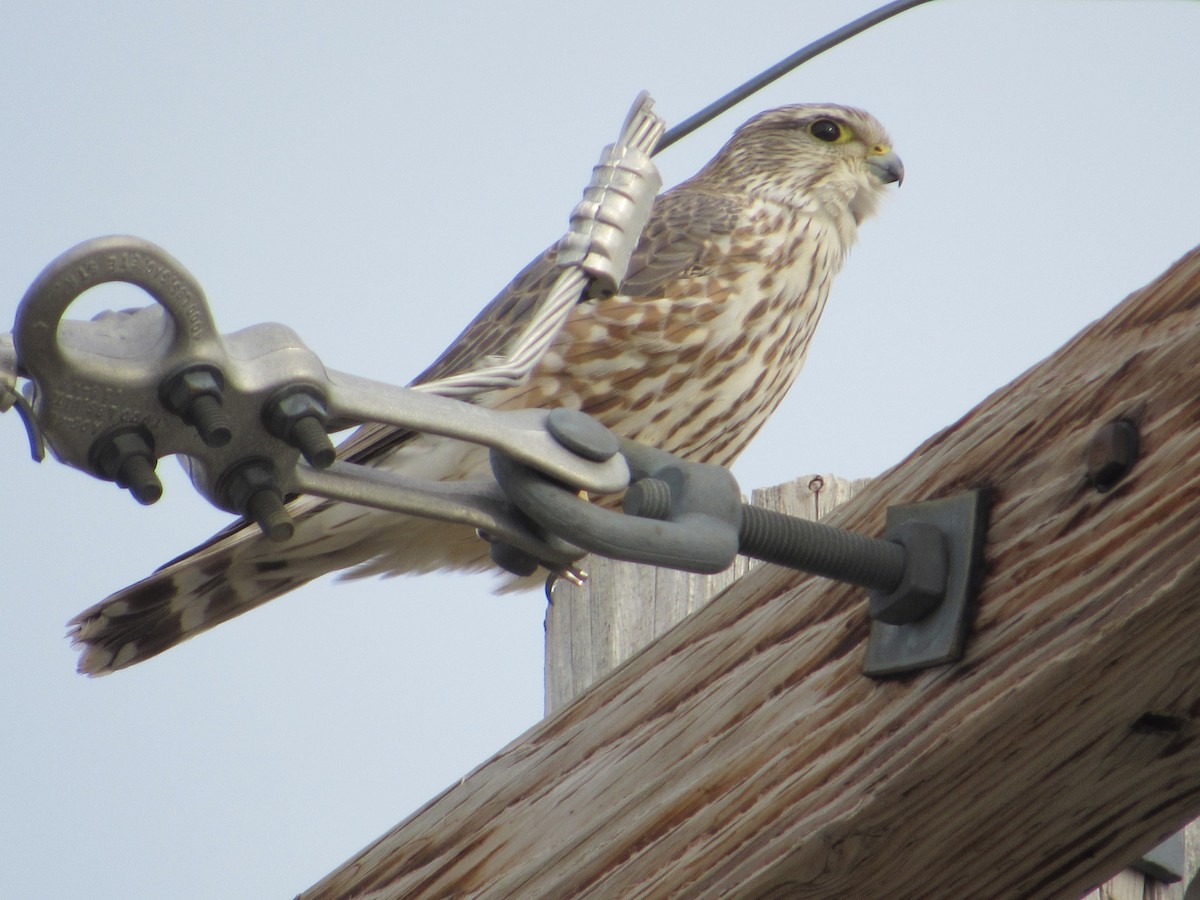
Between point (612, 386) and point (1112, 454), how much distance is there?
2.54m

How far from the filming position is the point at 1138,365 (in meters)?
1.29

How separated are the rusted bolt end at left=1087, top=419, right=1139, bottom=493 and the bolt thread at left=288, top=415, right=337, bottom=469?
1.88 feet

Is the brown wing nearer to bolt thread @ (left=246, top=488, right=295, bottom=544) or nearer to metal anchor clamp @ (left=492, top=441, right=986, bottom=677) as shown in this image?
metal anchor clamp @ (left=492, top=441, right=986, bottom=677)

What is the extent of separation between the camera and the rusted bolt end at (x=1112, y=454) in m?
1.25

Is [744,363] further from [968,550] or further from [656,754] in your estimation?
[968,550]

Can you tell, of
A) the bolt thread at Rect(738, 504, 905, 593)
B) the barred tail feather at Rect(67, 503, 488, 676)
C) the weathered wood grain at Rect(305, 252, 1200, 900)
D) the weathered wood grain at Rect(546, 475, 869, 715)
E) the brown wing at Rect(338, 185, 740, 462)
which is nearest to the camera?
the weathered wood grain at Rect(305, 252, 1200, 900)

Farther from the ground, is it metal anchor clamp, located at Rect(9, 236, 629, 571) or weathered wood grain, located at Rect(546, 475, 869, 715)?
weathered wood grain, located at Rect(546, 475, 869, 715)

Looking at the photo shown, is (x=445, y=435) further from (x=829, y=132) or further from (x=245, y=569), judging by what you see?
(x=829, y=132)

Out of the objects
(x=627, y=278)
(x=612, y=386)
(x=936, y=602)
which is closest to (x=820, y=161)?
(x=627, y=278)

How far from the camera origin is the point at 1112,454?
49.6 inches

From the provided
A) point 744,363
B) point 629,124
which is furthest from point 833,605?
point 744,363

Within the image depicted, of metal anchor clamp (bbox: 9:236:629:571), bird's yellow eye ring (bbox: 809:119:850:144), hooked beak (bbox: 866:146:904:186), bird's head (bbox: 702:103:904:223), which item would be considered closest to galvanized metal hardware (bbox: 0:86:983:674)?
metal anchor clamp (bbox: 9:236:629:571)

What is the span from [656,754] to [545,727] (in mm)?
277

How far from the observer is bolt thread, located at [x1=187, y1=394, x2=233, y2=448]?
1.06m
